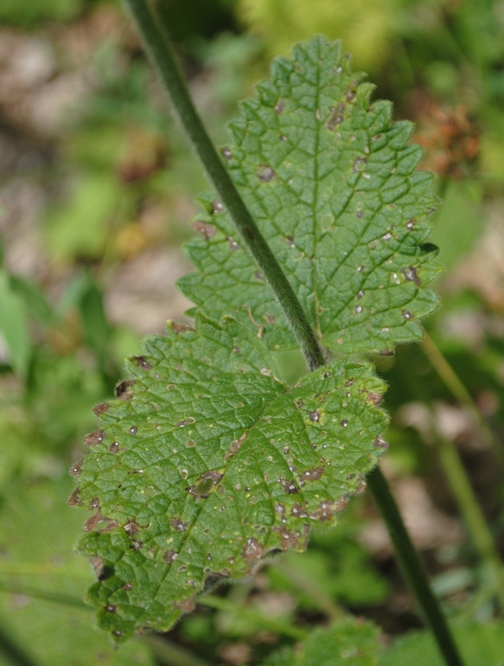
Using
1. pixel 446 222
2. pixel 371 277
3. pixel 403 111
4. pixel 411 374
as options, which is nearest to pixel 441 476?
pixel 411 374

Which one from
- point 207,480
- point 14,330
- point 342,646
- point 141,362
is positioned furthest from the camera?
point 14,330

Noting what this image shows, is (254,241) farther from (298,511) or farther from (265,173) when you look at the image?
(298,511)

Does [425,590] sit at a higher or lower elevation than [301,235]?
lower

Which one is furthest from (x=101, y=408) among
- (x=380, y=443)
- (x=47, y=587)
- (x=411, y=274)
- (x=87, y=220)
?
(x=87, y=220)

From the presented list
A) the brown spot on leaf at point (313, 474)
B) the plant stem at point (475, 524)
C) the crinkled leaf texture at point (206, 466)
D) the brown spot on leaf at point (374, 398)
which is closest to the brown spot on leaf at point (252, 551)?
the crinkled leaf texture at point (206, 466)

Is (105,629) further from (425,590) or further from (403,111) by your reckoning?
(403,111)
